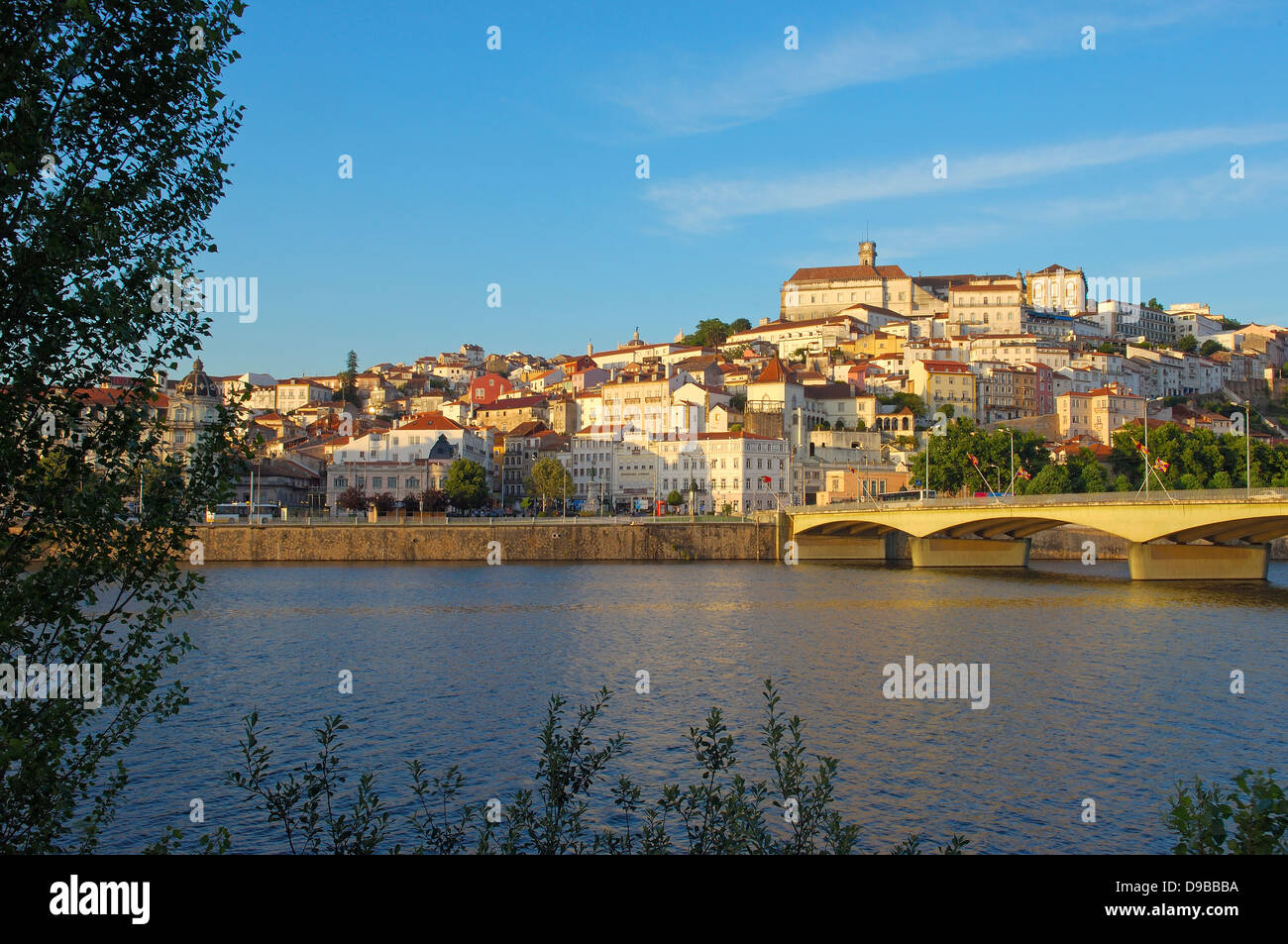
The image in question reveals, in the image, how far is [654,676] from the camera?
95.8 feet

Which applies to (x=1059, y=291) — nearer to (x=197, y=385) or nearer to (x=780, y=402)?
(x=780, y=402)

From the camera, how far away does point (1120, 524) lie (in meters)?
54.9

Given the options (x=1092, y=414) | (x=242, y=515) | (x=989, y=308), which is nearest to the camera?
(x=242, y=515)

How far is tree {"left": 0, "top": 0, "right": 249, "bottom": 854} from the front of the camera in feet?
26.4

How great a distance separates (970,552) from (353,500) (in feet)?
181

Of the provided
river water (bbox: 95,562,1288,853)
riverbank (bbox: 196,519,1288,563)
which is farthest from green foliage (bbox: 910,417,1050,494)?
river water (bbox: 95,562,1288,853)

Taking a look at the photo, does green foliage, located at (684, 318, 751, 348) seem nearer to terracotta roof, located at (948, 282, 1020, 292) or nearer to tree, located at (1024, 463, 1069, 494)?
terracotta roof, located at (948, 282, 1020, 292)

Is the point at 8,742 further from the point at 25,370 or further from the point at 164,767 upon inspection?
the point at 164,767

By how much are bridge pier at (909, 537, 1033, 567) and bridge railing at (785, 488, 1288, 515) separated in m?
4.97

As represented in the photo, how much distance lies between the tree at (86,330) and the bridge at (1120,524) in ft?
162

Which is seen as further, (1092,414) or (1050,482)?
(1092,414)

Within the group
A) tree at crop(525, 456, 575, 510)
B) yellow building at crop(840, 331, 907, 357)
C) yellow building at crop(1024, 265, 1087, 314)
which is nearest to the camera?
tree at crop(525, 456, 575, 510)

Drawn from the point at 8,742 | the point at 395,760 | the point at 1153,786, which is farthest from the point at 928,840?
the point at 8,742

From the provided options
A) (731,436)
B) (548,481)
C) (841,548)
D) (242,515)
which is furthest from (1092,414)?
(242,515)
